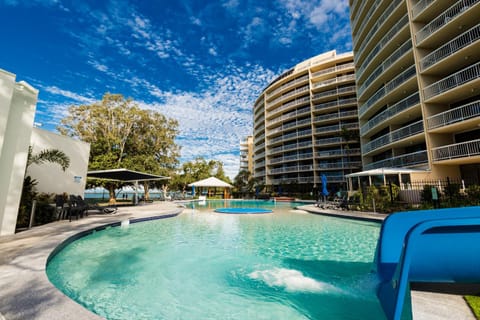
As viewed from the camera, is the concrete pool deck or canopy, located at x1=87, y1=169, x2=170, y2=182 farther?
canopy, located at x1=87, y1=169, x2=170, y2=182

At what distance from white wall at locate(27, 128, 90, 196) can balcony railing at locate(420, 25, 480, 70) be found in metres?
24.5

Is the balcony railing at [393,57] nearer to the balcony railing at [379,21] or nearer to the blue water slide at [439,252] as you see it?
the balcony railing at [379,21]

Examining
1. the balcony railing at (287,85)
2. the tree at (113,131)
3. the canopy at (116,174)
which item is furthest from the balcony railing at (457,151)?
the balcony railing at (287,85)

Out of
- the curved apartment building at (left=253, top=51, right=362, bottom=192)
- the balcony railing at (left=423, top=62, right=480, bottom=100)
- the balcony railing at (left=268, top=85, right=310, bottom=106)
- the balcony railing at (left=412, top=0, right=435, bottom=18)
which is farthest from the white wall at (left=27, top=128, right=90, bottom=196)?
the balcony railing at (left=268, top=85, right=310, bottom=106)

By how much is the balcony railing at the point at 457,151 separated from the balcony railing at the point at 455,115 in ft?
5.04

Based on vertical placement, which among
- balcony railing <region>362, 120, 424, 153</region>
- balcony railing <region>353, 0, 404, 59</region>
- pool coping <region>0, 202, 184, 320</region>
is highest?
balcony railing <region>353, 0, 404, 59</region>

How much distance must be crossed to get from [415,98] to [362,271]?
1753 cm

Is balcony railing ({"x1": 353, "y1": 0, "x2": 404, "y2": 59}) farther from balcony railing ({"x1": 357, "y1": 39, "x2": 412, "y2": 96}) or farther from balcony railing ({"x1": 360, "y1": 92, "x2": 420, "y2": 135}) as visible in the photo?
balcony railing ({"x1": 360, "y1": 92, "x2": 420, "y2": 135})

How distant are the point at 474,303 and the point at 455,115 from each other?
645 inches

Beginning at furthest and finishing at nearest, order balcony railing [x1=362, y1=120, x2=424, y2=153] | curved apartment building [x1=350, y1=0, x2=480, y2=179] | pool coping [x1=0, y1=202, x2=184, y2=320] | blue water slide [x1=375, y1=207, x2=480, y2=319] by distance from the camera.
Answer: balcony railing [x1=362, y1=120, x2=424, y2=153] → curved apartment building [x1=350, y1=0, x2=480, y2=179] → pool coping [x1=0, y1=202, x2=184, y2=320] → blue water slide [x1=375, y1=207, x2=480, y2=319]

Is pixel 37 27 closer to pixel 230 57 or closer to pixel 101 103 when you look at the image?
pixel 101 103

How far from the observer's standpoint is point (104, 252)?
18.7 ft

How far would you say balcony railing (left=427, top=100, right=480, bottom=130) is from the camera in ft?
40.2

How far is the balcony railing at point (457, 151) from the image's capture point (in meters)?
12.2
